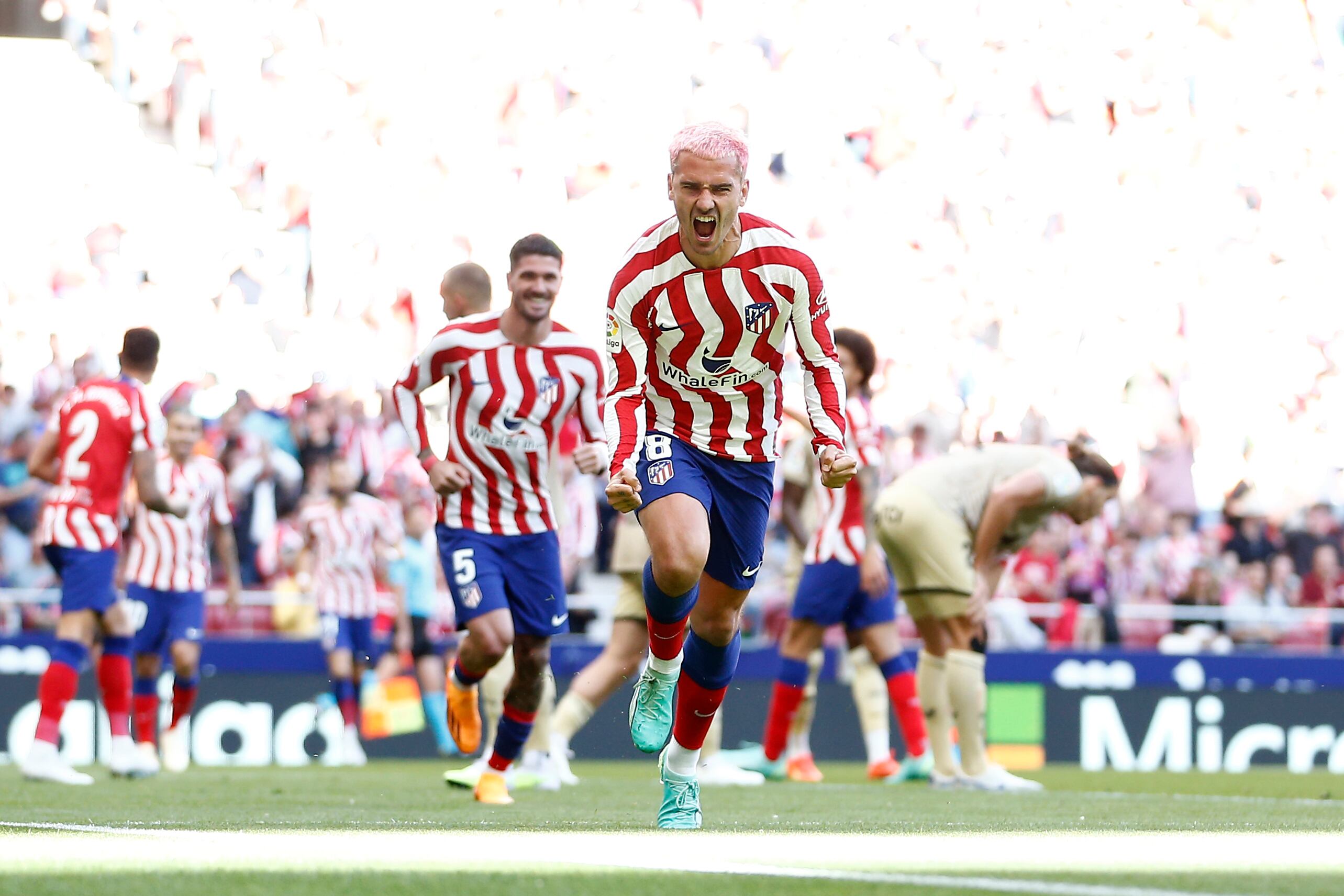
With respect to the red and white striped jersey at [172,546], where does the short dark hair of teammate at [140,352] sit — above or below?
above

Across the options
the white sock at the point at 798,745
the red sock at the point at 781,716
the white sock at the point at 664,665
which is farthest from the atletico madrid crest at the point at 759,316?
the white sock at the point at 798,745

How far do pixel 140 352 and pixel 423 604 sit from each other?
5431 millimetres

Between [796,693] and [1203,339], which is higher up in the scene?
[1203,339]

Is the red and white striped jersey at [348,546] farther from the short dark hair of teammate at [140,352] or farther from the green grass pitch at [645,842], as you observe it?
the green grass pitch at [645,842]

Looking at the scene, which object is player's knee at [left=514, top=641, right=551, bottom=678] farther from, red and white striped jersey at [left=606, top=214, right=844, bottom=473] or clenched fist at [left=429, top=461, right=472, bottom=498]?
red and white striped jersey at [left=606, top=214, right=844, bottom=473]

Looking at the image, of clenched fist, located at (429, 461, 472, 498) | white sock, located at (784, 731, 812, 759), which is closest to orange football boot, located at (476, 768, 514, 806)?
clenched fist, located at (429, 461, 472, 498)

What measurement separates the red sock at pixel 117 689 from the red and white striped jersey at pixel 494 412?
2.93 meters

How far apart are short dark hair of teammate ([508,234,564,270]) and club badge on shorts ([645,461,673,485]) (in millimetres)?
2160

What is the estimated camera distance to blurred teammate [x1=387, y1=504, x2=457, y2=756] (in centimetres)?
1516

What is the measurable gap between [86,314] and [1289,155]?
14315mm

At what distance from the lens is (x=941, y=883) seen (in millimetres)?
4371

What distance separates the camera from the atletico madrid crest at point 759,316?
6336mm

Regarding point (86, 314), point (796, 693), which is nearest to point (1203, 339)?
point (86, 314)

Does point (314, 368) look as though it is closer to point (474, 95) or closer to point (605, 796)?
point (474, 95)
